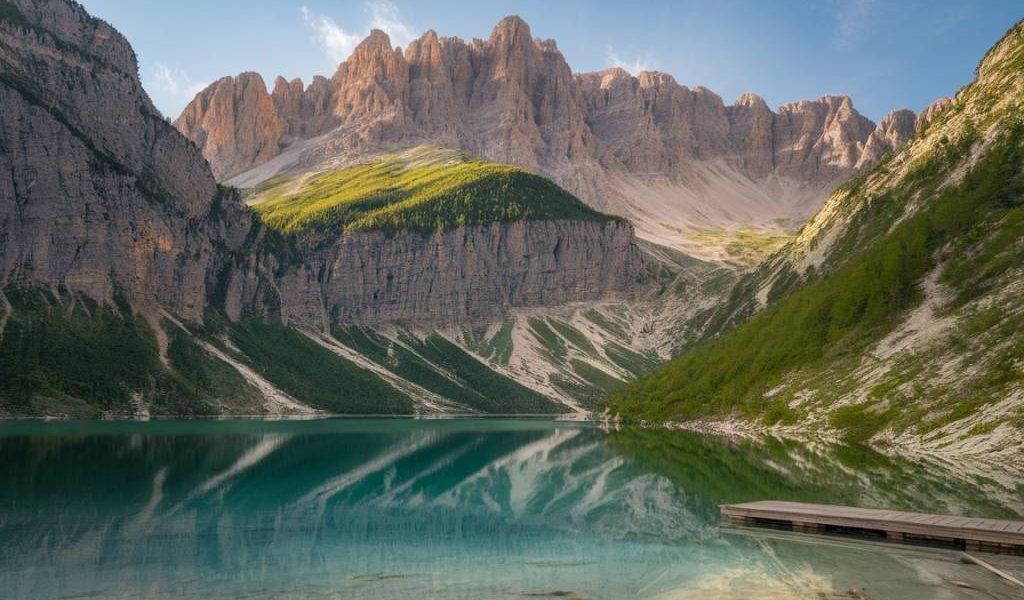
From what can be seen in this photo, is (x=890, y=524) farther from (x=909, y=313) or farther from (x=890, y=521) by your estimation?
(x=909, y=313)

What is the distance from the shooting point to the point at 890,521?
42719mm

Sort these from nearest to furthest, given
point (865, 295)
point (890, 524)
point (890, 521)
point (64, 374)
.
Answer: point (890, 524) < point (890, 521) < point (865, 295) < point (64, 374)

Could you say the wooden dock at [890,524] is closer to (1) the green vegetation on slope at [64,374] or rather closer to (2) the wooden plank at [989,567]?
(2) the wooden plank at [989,567]

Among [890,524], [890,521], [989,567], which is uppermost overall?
[890,521]

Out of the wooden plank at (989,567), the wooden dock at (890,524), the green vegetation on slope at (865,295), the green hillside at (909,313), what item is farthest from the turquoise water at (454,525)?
the green vegetation on slope at (865,295)

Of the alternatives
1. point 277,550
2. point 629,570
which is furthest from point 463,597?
point 277,550

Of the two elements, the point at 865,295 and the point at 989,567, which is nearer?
the point at 989,567

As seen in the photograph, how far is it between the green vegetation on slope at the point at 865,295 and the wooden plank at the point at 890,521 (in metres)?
55.3

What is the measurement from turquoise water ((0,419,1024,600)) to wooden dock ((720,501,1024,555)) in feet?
6.72

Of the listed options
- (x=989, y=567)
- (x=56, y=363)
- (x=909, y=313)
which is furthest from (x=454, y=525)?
(x=56, y=363)

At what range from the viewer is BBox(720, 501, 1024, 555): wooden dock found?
128 ft

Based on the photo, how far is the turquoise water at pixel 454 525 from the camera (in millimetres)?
32250

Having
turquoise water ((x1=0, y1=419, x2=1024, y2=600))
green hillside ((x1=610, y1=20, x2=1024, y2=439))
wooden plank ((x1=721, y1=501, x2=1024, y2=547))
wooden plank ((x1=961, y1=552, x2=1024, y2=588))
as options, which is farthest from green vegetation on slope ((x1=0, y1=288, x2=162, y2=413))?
wooden plank ((x1=961, y1=552, x2=1024, y2=588))

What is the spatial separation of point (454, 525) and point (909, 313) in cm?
9049
